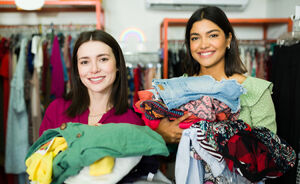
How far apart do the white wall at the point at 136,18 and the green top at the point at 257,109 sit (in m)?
Result: 2.28

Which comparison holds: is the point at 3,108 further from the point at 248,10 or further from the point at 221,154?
the point at 248,10

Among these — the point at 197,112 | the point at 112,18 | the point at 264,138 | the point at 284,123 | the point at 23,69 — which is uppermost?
the point at 112,18

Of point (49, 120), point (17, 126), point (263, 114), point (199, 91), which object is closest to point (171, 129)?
point (199, 91)

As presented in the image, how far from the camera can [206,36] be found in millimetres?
1383

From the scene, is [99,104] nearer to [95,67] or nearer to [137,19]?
[95,67]

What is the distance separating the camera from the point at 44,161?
2.92ft

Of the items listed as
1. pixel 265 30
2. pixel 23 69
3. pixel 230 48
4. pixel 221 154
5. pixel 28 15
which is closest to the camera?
pixel 221 154

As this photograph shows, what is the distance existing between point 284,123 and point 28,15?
10.6ft

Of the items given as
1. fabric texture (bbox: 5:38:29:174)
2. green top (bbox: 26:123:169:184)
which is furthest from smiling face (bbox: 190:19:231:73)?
fabric texture (bbox: 5:38:29:174)

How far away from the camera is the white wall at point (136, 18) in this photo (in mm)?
3301

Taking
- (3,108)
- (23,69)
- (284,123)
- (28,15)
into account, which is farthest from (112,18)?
(284,123)

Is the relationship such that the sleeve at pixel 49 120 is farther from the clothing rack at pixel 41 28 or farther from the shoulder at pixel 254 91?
the clothing rack at pixel 41 28

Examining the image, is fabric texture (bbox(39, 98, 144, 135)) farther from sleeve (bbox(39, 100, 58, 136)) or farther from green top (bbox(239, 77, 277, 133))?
green top (bbox(239, 77, 277, 133))

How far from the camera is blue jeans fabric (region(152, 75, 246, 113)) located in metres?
1.09
